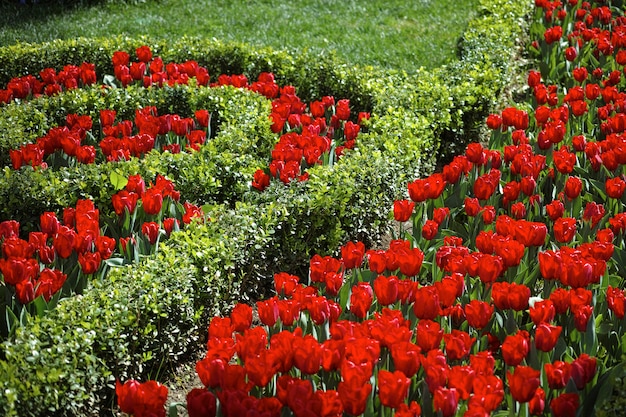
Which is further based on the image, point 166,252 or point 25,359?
point 166,252

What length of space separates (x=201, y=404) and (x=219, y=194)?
315 cm

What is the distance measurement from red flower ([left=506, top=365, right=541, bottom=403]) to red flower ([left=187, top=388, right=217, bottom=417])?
1.13 m

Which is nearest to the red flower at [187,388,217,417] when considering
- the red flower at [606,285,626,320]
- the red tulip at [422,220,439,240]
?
the red flower at [606,285,626,320]

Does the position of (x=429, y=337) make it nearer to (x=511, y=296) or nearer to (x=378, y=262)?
(x=511, y=296)

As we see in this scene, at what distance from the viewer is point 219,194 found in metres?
6.21

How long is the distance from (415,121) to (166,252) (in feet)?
9.64

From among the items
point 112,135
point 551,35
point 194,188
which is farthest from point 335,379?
point 551,35

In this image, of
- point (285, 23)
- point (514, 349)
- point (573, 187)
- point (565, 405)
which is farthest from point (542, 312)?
point (285, 23)

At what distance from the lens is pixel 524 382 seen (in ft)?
Result: 10.7

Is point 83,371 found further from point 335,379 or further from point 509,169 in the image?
point 509,169

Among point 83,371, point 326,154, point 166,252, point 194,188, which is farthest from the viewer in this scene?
point 326,154

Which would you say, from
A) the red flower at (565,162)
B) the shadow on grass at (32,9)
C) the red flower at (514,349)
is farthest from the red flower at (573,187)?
the shadow on grass at (32,9)

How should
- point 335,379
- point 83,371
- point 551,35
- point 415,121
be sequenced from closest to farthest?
point 335,379
point 83,371
point 415,121
point 551,35

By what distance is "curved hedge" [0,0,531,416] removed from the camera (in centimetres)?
404
